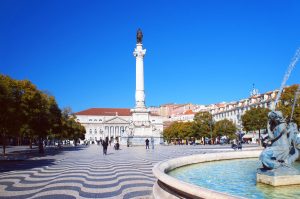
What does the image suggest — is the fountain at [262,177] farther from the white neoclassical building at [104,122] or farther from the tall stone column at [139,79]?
the white neoclassical building at [104,122]

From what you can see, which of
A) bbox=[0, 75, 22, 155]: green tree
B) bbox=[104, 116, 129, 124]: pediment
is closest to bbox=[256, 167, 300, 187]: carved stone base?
bbox=[0, 75, 22, 155]: green tree

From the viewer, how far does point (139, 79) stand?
68.2 metres

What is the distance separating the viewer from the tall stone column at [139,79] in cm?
6712

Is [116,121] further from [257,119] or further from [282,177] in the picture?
[282,177]

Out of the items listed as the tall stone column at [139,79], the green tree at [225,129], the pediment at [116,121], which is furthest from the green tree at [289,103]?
the pediment at [116,121]

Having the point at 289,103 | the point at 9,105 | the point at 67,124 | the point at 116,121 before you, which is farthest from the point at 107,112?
the point at 9,105

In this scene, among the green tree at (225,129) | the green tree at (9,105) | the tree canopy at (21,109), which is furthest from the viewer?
the green tree at (225,129)

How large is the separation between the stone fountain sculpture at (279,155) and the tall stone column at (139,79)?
5746 centimetres

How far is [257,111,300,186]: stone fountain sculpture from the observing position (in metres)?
8.34

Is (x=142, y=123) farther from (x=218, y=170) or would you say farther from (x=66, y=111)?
(x=218, y=170)

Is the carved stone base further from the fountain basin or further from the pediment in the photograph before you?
the pediment

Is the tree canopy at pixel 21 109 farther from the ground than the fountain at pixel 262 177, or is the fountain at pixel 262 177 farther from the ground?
the tree canopy at pixel 21 109

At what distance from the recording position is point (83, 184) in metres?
12.6

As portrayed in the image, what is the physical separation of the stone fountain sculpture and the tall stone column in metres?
57.5
